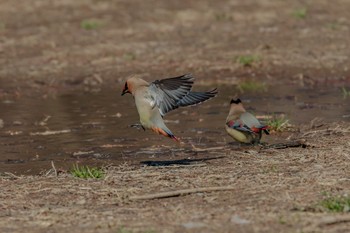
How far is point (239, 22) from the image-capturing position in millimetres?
24047

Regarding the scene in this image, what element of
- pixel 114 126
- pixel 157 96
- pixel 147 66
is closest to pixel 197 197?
pixel 157 96

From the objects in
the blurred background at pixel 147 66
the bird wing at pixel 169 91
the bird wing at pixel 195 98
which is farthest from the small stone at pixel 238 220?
the blurred background at pixel 147 66

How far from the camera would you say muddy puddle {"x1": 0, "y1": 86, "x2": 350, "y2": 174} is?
11297 mm

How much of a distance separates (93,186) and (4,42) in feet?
44.7

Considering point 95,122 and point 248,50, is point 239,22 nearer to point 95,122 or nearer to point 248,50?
point 248,50

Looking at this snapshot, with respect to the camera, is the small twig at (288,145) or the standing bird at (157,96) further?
the small twig at (288,145)

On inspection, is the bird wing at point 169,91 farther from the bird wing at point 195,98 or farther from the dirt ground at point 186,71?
the dirt ground at point 186,71

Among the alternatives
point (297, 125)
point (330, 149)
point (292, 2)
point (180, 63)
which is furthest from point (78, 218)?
point (292, 2)

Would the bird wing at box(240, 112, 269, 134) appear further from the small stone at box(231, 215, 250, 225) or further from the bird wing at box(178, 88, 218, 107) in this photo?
the small stone at box(231, 215, 250, 225)

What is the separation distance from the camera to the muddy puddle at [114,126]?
11297mm

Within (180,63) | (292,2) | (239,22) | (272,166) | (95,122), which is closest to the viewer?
(272,166)

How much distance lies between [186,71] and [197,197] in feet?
36.1

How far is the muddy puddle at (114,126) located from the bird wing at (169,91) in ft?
2.56

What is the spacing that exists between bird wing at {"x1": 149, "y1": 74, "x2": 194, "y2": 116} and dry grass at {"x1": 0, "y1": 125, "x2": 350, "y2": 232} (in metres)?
0.69
